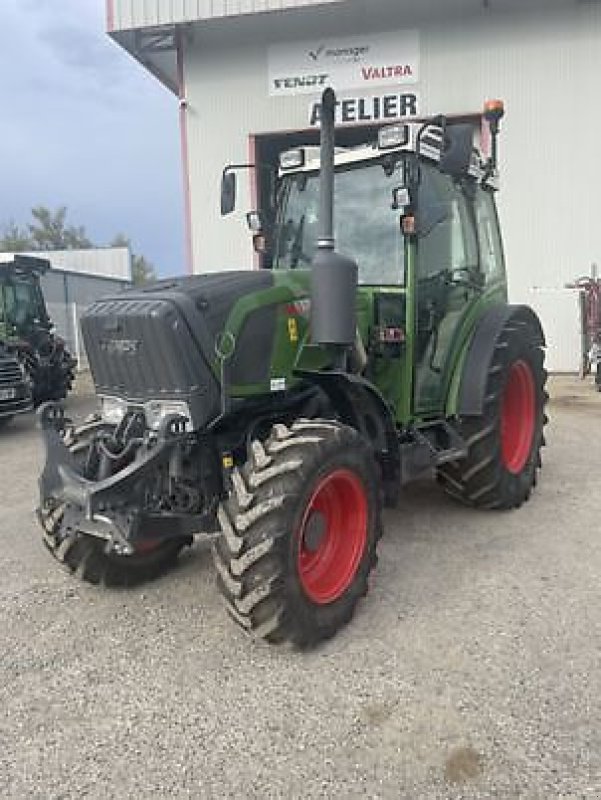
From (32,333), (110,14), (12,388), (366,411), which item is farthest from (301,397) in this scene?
(110,14)

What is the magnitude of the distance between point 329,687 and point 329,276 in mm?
1794

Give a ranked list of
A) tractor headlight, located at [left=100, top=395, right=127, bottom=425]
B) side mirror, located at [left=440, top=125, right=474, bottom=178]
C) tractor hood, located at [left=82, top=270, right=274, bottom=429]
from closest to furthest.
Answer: tractor hood, located at [left=82, top=270, right=274, bottom=429], side mirror, located at [left=440, top=125, right=474, bottom=178], tractor headlight, located at [left=100, top=395, right=127, bottom=425]

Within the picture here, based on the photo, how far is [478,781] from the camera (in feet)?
8.09

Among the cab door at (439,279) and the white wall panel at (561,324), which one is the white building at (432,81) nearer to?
the white wall panel at (561,324)

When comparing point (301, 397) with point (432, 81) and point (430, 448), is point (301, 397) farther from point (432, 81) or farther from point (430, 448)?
point (432, 81)

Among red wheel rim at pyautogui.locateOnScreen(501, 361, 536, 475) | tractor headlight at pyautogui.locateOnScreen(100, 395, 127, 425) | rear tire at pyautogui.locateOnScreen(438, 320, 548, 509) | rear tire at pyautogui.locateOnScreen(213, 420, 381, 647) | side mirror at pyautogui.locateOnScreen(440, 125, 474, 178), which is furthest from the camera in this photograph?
red wheel rim at pyautogui.locateOnScreen(501, 361, 536, 475)

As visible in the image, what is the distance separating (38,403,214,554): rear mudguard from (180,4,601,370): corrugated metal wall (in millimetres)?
11983

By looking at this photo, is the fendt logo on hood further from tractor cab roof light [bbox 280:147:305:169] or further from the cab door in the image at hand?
tractor cab roof light [bbox 280:147:305:169]

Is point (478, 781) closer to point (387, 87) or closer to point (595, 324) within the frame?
point (595, 324)

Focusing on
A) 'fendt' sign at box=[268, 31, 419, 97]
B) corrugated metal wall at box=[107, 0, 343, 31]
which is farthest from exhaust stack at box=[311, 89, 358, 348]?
corrugated metal wall at box=[107, 0, 343, 31]

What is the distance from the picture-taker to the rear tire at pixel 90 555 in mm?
3900

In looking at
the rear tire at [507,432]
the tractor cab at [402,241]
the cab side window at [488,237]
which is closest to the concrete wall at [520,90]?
the cab side window at [488,237]

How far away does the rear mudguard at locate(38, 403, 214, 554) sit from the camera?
133 inches

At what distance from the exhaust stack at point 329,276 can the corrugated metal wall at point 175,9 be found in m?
11.5
